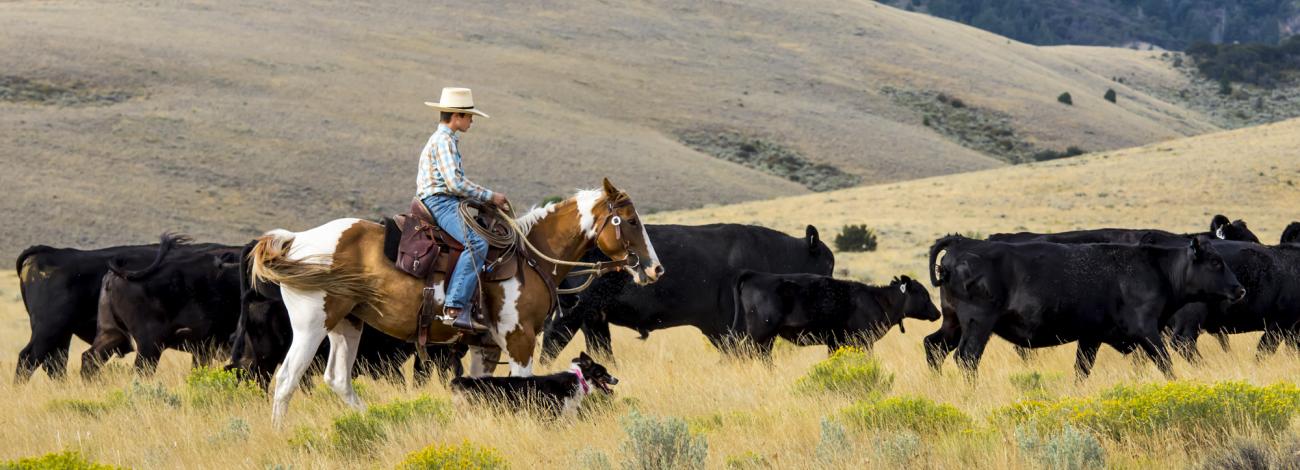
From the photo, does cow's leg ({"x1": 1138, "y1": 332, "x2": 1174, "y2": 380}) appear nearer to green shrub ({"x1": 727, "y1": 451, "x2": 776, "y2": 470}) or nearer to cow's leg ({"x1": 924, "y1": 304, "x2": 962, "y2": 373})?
cow's leg ({"x1": 924, "y1": 304, "x2": 962, "y2": 373})

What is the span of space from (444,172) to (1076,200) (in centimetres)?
4136

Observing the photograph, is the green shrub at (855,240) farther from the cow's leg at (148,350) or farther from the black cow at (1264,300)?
the cow's leg at (148,350)

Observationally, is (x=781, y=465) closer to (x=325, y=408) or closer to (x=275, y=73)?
(x=325, y=408)

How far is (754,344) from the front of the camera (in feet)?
46.5

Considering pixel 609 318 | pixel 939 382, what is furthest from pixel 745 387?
pixel 609 318

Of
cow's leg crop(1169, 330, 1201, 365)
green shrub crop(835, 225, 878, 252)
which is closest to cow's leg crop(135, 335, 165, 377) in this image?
cow's leg crop(1169, 330, 1201, 365)

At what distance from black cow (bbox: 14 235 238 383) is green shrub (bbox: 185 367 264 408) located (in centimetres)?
353

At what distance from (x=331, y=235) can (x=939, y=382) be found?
4.92 meters

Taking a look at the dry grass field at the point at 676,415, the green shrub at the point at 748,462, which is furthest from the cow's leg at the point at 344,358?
the green shrub at the point at 748,462

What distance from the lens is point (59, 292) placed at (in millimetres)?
14125

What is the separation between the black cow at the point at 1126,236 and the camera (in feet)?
49.5

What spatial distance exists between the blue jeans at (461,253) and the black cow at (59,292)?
212 inches

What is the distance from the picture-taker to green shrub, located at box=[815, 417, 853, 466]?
7441 millimetres

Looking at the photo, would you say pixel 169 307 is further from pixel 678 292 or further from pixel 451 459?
pixel 451 459
